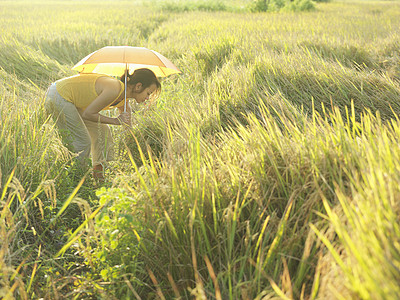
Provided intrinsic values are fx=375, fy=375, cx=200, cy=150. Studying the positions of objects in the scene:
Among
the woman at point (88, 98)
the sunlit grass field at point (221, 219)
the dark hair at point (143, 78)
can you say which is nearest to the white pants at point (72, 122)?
the woman at point (88, 98)

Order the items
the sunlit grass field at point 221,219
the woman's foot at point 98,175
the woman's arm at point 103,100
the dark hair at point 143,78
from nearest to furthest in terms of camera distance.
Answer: the sunlit grass field at point 221,219 → the woman's foot at point 98,175 → the woman's arm at point 103,100 → the dark hair at point 143,78

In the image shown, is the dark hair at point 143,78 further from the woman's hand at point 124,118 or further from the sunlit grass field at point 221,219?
the sunlit grass field at point 221,219

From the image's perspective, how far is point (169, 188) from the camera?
145 centimetres

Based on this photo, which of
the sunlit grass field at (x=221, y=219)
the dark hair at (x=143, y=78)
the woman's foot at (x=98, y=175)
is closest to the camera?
the sunlit grass field at (x=221, y=219)

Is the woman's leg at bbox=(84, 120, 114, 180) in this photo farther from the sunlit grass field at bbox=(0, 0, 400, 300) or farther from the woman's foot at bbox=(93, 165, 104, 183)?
the sunlit grass field at bbox=(0, 0, 400, 300)

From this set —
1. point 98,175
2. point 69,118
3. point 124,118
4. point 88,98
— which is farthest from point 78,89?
point 98,175

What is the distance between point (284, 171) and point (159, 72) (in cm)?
208

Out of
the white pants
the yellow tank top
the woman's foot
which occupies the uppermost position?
the yellow tank top

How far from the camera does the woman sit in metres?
2.74

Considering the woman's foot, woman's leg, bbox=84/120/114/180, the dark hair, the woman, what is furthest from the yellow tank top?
the woman's foot

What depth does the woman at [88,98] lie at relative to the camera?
108 inches

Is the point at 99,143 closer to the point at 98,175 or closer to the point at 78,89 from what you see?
the point at 98,175

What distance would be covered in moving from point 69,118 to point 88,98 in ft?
0.68

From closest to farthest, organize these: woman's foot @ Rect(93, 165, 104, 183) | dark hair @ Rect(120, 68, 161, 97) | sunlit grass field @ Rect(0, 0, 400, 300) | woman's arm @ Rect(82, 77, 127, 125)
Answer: sunlit grass field @ Rect(0, 0, 400, 300) → woman's foot @ Rect(93, 165, 104, 183) → woman's arm @ Rect(82, 77, 127, 125) → dark hair @ Rect(120, 68, 161, 97)
